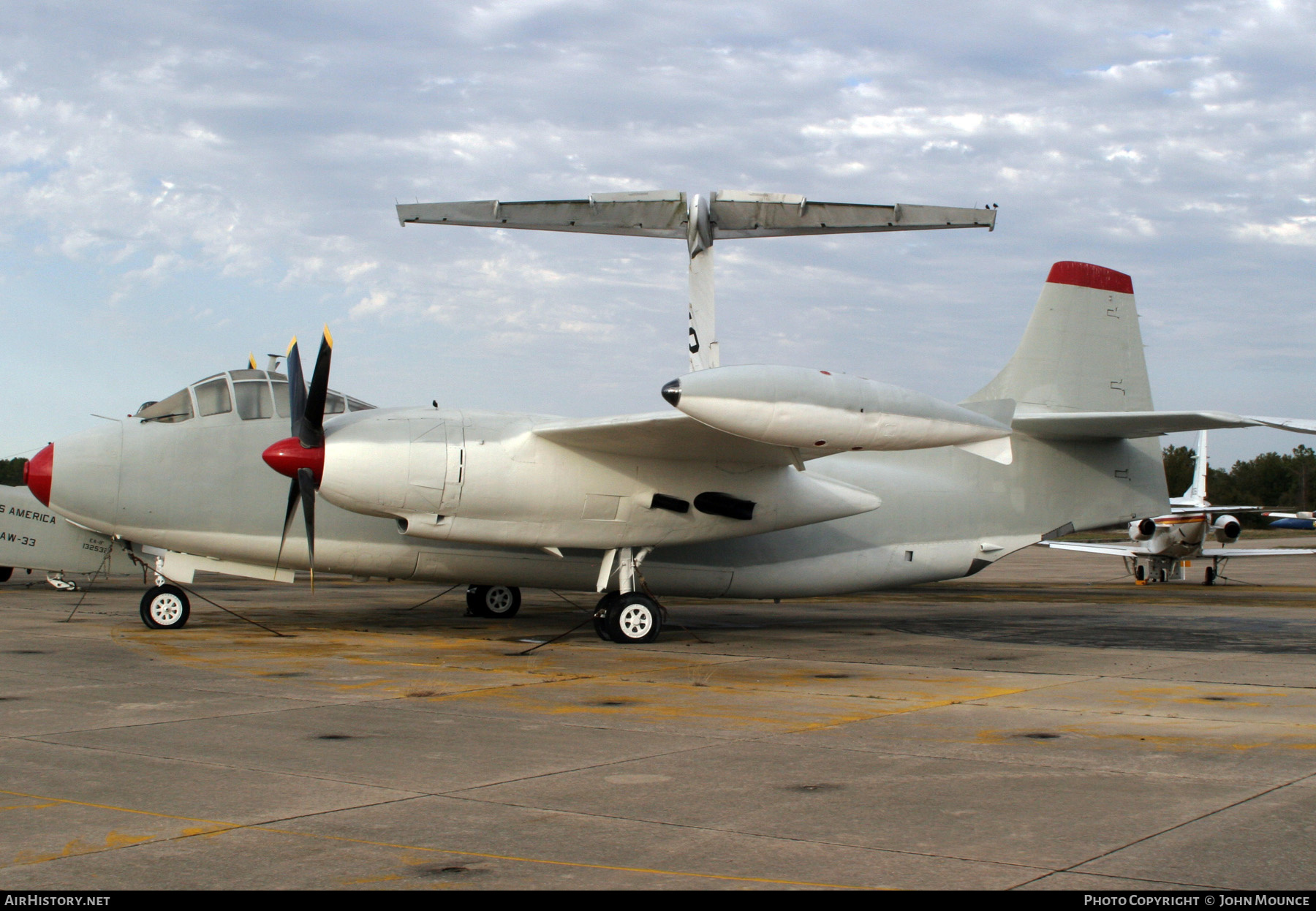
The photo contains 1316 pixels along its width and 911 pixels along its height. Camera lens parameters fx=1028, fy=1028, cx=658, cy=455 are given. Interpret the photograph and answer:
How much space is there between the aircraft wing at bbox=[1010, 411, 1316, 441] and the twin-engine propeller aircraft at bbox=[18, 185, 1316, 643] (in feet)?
0.17

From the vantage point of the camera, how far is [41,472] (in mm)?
13328

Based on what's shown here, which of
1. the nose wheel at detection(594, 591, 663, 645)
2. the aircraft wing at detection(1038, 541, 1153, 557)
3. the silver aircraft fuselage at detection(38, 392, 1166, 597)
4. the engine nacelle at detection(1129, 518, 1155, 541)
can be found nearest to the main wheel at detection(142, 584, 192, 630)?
the silver aircraft fuselage at detection(38, 392, 1166, 597)

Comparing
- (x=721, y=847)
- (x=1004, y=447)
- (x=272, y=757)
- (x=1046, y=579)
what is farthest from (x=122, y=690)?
(x=1046, y=579)

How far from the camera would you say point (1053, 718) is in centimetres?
814

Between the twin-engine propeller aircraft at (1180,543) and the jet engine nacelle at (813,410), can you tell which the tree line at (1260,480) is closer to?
the twin-engine propeller aircraft at (1180,543)

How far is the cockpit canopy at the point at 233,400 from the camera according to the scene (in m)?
14.1

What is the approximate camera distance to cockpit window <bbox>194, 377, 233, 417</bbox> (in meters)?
14.1

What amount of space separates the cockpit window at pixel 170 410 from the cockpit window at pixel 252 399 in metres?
0.64

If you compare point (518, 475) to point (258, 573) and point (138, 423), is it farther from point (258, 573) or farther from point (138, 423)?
point (138, 423)

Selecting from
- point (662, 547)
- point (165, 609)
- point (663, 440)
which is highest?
point (663, 440)

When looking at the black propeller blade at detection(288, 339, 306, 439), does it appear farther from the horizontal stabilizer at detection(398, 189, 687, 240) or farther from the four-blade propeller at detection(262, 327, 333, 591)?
the horizontal stabilizer at detection(398, 189, 687, 240)

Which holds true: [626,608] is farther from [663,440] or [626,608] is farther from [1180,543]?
[1180,543]

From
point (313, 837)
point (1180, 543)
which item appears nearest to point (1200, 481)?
point (1180, 543)

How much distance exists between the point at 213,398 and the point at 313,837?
10.9 m
